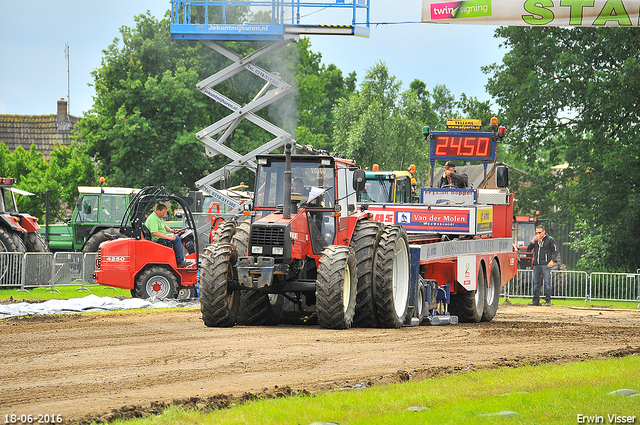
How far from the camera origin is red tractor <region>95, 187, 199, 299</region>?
1936 cm

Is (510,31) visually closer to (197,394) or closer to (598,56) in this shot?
(598,56)

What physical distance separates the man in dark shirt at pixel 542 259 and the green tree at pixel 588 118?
6581 mm

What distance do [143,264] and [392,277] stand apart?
8030mm

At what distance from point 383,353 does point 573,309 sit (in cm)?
1353

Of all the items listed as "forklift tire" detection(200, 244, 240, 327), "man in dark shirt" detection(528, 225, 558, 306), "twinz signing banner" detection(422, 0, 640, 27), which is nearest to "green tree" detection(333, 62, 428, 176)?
"man in dark shirt" detection(528, 225, 558, 306)

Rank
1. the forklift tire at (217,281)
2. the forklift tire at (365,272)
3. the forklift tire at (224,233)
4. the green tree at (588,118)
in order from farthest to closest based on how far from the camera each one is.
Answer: the green tree at (588,118), the forklift tire at (224,233), the forklift tire at (365,272), the forklift tire at (217,281)

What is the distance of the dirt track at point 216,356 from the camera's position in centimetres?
732

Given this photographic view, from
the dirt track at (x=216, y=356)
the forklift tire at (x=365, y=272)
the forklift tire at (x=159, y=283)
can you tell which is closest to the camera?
the dirt track at (x=216, y=356)

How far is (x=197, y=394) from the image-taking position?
289 inches

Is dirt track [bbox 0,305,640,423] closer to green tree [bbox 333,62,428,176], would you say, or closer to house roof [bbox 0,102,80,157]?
green tree [bbox 333,62,428,176]

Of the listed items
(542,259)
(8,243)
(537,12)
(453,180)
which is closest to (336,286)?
(537,12)

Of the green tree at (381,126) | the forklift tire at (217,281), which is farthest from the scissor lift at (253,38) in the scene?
the green tree at (381,126)

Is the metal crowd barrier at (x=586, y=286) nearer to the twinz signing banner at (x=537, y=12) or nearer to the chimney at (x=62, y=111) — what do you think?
the twinz signing banner at (x=537, y=12)

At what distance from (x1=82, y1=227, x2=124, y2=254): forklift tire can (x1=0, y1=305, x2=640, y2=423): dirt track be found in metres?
10.6
